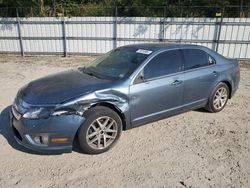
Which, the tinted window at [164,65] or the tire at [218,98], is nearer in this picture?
the tinted window at [164,65]

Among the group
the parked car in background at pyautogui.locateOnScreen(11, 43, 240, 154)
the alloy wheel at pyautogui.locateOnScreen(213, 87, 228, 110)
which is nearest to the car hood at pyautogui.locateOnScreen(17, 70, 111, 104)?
the parked car in background at pyautogui.locateOnScreen(11, 43, 240, 154)

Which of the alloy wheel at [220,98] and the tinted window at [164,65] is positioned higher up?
the tinted window at [164,65]

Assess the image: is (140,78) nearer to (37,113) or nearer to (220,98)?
(37,113)

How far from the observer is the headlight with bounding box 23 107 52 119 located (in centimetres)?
298

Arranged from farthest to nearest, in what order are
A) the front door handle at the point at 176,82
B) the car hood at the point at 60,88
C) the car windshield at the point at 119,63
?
the front door handle at the point at 176,82
the car windshield at the point at 119,63
the car hood at the point at 60,88

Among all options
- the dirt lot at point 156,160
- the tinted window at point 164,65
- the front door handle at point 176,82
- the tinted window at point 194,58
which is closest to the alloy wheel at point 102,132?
the dirt lot at point 156,160

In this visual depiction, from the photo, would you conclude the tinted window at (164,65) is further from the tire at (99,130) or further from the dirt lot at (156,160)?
the dirt lot at (156,160)

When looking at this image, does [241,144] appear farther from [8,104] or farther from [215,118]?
[8,104]

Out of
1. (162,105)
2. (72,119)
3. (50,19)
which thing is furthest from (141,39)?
(72,119)

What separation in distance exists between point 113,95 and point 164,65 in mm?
1090

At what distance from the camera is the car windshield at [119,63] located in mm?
3639

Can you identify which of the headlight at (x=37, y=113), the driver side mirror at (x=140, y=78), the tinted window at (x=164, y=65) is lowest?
the headlight at (x=37, y=113)

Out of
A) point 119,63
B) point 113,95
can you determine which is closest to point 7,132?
point 113,95

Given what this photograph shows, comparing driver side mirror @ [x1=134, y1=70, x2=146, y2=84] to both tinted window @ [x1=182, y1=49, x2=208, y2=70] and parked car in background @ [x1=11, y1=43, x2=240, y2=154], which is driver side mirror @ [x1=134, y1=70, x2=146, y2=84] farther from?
tinted window @ [x1=182, y1=49, x2=208, y2=70]
